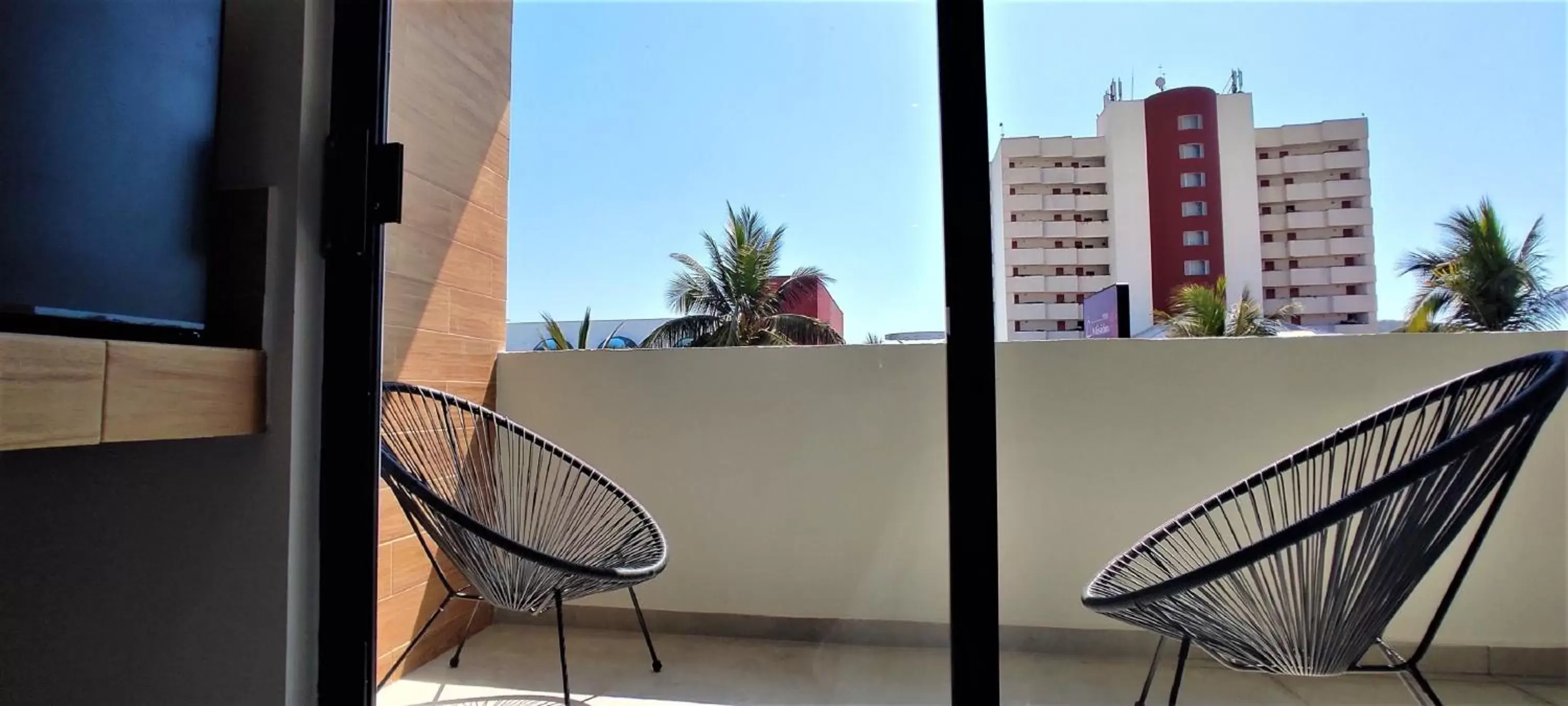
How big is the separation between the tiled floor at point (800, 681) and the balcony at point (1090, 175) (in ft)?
4.26

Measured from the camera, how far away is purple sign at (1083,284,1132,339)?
1.99m

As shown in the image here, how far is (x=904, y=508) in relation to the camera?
2.01 m

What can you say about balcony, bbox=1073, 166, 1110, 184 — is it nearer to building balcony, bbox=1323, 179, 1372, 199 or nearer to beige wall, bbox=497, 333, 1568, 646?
beige wall, bbox=497, 333, 1568, 646

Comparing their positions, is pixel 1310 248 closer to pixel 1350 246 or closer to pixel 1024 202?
pixel 1350 246

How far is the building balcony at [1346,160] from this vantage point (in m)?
1.86

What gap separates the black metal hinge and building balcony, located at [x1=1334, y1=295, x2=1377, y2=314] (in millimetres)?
2348

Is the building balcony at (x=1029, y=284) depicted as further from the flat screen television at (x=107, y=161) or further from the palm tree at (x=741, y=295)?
the flat screen television at (x=107, y=161)

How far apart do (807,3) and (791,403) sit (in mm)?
1260

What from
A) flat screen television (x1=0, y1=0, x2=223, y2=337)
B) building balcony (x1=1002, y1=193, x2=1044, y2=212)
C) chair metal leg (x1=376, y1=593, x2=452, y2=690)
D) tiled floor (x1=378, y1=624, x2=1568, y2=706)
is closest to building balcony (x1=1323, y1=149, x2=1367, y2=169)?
building balcony (x1=1002, y1=193, x2=1044, y2=212)

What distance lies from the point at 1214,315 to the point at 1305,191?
1.34 feet

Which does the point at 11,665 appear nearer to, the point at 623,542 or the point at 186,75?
the point at 186,75

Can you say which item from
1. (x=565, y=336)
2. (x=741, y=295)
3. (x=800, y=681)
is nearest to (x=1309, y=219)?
(x=741, y=295)

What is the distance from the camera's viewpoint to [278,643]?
76cm

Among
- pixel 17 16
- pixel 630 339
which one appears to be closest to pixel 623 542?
pixel 630 339
